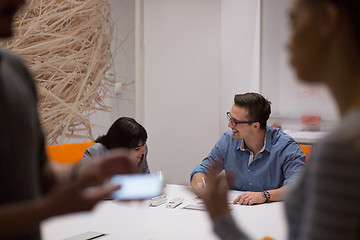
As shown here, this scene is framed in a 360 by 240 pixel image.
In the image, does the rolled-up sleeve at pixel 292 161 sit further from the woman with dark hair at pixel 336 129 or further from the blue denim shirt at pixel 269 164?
the woman with dark hair at pixel 336 129

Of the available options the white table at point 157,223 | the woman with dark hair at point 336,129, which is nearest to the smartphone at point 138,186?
the white table at point 157,223

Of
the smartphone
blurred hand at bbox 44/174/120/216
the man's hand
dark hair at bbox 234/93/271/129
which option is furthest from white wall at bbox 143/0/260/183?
blurred hand at bbox 44/174/120/216

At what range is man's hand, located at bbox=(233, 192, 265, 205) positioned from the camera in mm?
2254

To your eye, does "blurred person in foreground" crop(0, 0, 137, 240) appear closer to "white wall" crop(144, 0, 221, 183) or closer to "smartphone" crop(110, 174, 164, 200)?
"smartphone" crop(110, 174, 164, 200)

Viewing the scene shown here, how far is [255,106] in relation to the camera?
295cm

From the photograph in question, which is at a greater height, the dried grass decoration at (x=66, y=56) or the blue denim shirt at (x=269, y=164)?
the dried grass decoration at (x=66, y=56)

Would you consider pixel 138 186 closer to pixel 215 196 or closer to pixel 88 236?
pixel 88 236

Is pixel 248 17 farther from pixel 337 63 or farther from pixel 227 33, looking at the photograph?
pixel 337 63

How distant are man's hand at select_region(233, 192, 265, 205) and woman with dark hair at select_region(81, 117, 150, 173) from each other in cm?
82

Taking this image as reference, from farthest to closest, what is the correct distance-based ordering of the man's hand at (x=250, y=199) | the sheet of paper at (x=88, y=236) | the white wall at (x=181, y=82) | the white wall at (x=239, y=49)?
the white wall at (x=181, y=82), the white wall at (x=239, y=49), the man's hand at (x=250, y=199), the sheet of paper at (x=88, y=236)

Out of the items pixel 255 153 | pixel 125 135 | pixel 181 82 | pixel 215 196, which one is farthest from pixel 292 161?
pixel 181 82

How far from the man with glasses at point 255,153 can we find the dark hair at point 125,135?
50 centimetres

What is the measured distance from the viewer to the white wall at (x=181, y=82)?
179 inches

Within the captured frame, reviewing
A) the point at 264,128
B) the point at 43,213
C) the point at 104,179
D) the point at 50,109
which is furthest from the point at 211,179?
the point at 50,109
